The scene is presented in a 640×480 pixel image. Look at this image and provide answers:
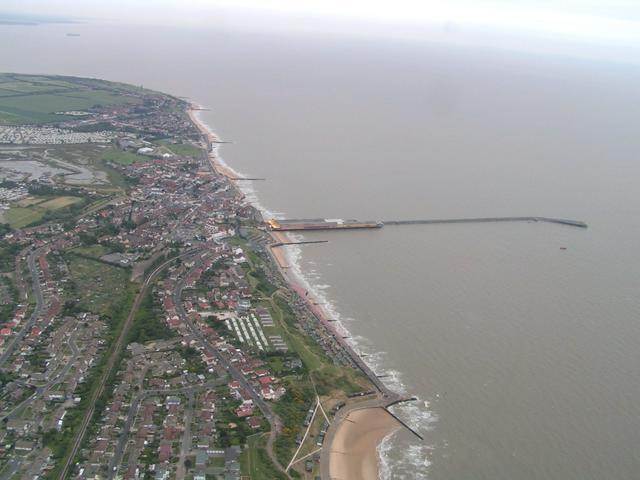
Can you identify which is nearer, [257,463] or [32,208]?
[257,463]

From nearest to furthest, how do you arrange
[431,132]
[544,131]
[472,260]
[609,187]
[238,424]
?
[238,424] → [472,260] → [609,187] → [431,132] → [544,131]

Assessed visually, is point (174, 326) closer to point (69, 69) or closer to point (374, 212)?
point (374, 212)

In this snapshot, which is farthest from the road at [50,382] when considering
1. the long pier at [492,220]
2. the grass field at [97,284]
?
the long pier at [492,220]

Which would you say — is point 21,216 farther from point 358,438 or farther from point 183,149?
point 358,438

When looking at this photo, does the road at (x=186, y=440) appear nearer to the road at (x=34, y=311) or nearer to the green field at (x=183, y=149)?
the road at (x=34, y=311)

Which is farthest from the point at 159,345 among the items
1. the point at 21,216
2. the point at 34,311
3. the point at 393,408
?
the point at 21,216

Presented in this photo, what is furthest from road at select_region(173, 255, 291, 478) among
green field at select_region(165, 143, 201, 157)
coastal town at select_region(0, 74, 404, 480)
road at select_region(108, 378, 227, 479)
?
green field at select_region(165, 143, 201, 157)

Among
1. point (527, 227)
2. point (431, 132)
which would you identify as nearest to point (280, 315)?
point (527, 227)

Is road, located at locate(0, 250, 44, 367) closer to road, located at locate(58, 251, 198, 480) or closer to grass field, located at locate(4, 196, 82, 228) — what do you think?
road, located at locate(58, 251, 198, 480)
